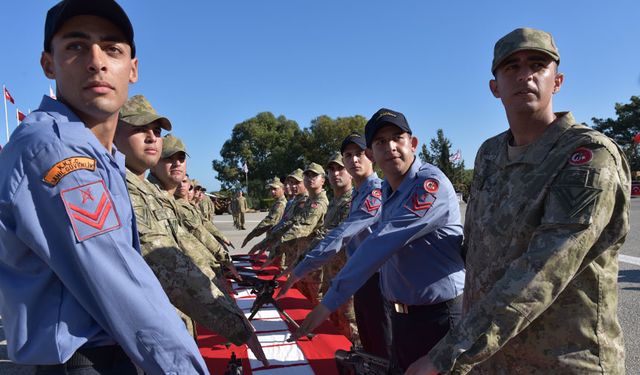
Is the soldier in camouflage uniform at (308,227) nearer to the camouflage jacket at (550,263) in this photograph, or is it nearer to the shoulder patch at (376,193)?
the shoulder patch at (376,193)

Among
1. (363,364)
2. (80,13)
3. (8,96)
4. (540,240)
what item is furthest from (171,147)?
(8,96)

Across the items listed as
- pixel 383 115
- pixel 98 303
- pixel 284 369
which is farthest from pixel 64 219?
pixel 284 369

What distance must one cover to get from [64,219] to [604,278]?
5.48 ft

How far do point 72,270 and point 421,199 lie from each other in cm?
174

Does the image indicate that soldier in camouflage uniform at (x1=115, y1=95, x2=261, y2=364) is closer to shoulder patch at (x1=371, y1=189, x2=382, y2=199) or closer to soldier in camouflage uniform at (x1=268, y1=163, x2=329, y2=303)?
shoulder patch at (x1=371, y1=189, x2=382, y2=199)

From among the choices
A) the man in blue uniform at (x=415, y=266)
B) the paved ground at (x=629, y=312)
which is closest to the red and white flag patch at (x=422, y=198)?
the man in blue uniform at (x=415, y=266)

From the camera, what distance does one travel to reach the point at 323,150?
36.2m

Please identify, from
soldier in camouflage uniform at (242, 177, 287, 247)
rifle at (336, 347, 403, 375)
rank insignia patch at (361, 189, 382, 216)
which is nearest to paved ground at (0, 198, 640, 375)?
rifle at (336, 347, 403, 375)

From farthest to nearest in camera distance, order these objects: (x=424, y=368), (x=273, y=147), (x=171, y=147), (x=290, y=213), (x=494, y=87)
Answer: (x=273, y=147)
(x=290, y=213)
(x=171, y=147)
(x=494, y=87)
(x=424, y=368)

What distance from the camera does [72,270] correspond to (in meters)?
0.93

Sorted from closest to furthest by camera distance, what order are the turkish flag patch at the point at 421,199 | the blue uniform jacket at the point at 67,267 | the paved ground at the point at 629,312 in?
the blue uniform jacket at the point at 67,267 < the turkish flag patch at the point at 421,199 < the paved ground at the point at 629,312

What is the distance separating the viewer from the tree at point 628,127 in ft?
117

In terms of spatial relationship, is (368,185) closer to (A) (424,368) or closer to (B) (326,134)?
(A) (424,368)

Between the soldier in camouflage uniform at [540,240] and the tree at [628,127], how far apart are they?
41954 mm
